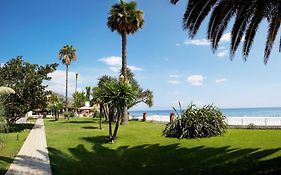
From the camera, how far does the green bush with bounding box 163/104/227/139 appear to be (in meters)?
22.0

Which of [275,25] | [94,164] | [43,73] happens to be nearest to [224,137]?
[94,164]

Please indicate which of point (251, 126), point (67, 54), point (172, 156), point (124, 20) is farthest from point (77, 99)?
point (172, 156)

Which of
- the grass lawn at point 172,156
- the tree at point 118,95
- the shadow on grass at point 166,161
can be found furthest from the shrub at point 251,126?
the tree at point 118,95

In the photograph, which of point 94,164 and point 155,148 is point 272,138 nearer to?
point 155,148

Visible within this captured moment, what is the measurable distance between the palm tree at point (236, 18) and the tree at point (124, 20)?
2562 centimetres

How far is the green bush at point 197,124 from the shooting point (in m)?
22.0

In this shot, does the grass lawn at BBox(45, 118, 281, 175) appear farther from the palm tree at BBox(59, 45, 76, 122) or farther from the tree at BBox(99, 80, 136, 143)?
the palm tree at BBox(59, 45, 76, 122)

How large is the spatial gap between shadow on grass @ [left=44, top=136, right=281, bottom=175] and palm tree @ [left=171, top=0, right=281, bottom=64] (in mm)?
4092

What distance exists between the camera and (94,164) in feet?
51.5

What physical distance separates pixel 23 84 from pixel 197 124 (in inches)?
800

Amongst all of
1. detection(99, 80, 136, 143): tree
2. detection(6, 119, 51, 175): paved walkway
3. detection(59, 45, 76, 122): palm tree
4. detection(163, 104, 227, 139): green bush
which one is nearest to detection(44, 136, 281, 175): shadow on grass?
detection(6, 119, 51, 175): paved walkway

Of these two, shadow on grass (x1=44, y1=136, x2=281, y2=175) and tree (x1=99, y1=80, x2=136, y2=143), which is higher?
tree (x1=99, y1=80, x2=136, y2=143)

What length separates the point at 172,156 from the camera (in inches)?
658

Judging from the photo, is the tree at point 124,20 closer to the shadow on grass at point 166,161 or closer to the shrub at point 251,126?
the shrub at point 251,126
